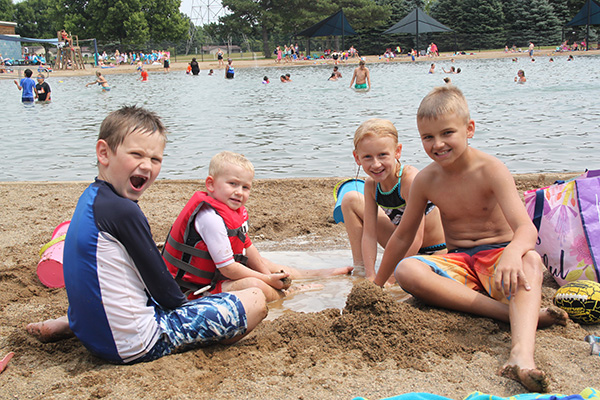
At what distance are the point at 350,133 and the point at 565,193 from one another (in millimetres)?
8456

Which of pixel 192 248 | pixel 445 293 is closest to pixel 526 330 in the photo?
pixel 445 293

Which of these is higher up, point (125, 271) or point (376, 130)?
point (376, 130)

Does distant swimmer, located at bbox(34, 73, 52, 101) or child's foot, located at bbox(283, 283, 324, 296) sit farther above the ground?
distant swimmer, located at bbox(34, 73, 52, 101)

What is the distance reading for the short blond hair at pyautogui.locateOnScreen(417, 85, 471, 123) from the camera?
3.27 metres

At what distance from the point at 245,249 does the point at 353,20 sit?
2401 inches

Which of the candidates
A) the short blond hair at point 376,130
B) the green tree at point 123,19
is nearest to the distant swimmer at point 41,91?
the short blond hair at point 376,130

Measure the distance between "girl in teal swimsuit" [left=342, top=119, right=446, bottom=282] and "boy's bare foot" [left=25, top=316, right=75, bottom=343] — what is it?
2.12m

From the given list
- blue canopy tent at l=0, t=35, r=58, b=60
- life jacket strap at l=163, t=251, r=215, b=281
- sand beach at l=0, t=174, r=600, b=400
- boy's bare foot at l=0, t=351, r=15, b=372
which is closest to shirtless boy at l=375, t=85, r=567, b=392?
sand beach at l=0, t=174, r=600, b=400

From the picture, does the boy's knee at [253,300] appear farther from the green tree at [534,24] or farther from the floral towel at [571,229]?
the green tree at [534,24]

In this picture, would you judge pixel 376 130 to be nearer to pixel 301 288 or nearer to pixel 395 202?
pixel 395 202

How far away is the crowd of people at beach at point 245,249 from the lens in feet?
8.43

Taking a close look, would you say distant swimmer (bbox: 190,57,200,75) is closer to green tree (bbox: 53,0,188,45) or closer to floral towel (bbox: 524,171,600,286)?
green tree (bbox: 53,0,188,45)

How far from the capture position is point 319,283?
4.29m

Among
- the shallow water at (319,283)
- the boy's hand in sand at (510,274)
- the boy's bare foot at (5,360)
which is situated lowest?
the shallow water at (319,283)
